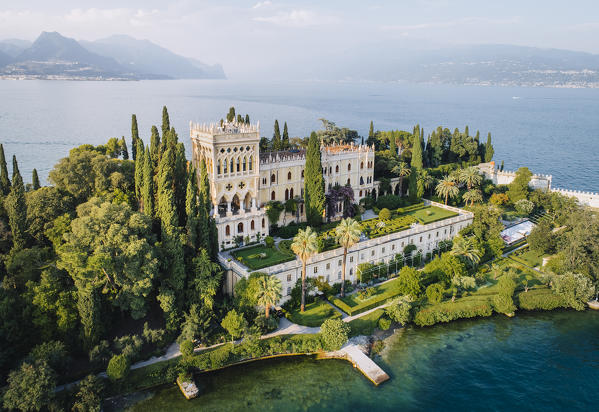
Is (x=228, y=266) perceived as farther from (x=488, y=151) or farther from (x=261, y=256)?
(x=488, y=151)

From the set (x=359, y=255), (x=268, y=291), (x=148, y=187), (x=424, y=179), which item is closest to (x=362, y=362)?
(x=268, y=291)

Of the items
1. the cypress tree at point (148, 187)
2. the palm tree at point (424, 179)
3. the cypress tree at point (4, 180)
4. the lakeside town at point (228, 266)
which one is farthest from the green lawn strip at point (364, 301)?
the cypress tree at point (4, 180)

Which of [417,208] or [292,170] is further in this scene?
[417,208]

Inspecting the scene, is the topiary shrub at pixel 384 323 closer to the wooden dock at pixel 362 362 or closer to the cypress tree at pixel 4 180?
the wooden dock at pixel 362 362

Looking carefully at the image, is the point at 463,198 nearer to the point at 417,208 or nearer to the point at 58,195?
the point at 417,208

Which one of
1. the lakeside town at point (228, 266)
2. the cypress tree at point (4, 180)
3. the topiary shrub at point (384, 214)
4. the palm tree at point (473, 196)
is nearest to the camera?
the lakeside town at point (228, 266)

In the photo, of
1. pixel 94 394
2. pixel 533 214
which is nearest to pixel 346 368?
pixel 94 394
